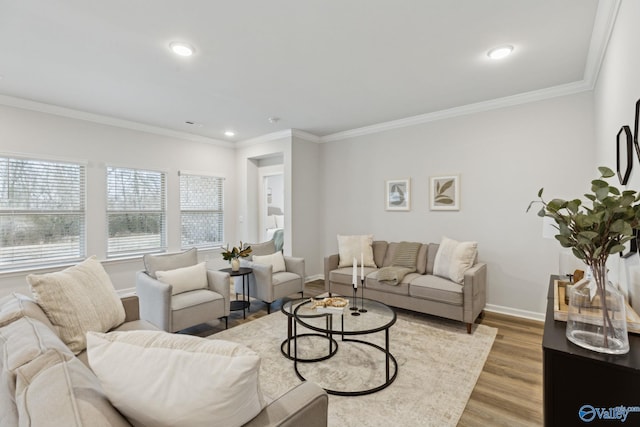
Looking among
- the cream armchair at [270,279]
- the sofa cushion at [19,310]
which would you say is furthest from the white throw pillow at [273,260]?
the sofa cushion at [19,310]

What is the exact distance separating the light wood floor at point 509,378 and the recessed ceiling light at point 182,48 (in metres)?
2.78

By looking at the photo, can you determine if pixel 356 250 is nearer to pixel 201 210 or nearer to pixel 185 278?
pixel 185 278

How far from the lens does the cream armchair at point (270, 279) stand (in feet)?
12.6

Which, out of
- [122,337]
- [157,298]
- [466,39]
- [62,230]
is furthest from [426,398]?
[62,230]

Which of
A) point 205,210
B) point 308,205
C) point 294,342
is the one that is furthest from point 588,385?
point 205,210

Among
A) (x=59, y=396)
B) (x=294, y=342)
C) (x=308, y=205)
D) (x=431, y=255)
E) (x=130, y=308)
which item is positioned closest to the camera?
(x=59, y=396)

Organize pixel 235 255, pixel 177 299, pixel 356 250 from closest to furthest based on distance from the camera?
pixel 177 299 → pixel 235 255 → pixel 356 250

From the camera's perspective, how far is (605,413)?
113cm

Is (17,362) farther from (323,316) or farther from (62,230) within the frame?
(62,230)

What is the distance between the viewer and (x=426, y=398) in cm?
217

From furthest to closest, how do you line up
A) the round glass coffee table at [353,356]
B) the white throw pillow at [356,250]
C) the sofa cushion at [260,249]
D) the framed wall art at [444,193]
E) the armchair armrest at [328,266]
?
the white throw pillow at [356,250], the armchair armrest at [328,266], the sofa cushion at [260,249], the framed wall art at [444,193], the round glass coffee table at [353,356]

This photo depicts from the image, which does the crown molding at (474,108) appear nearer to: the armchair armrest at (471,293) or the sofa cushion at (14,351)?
the armchair armrest at (471,293)

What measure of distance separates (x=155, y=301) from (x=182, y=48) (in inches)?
91.7

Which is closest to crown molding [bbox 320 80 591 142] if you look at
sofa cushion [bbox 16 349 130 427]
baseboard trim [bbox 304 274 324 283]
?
baseboard trim [bbox 304 274 324 283]
